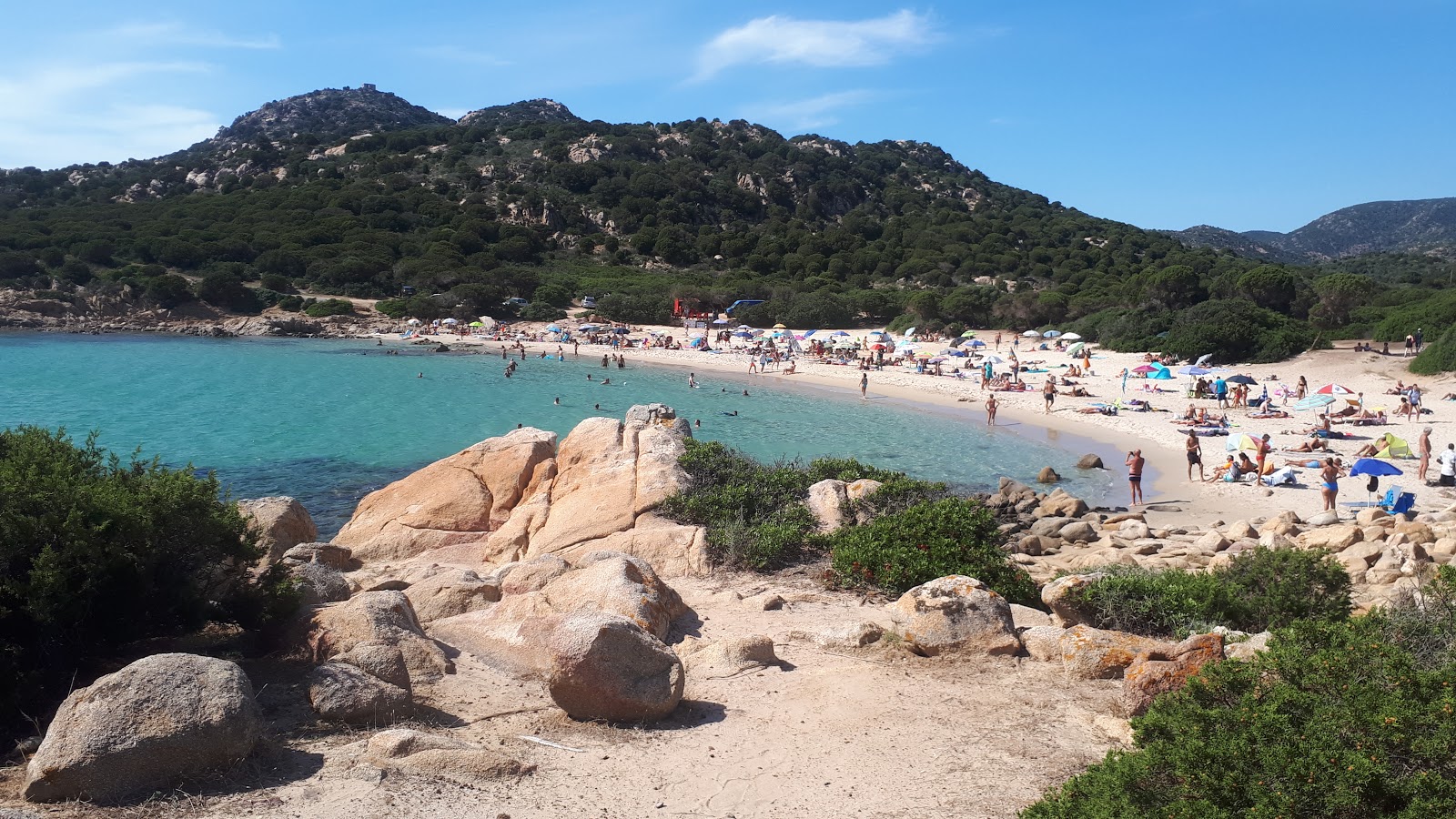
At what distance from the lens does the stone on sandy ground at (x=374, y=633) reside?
20.8 ft

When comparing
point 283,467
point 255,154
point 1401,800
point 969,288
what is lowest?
point 283,467

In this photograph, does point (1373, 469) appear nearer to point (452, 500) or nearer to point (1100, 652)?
point (1100, 652)

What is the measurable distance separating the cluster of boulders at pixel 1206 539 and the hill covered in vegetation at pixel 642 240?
2415 centimetres

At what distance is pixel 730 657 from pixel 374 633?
256 centimetres

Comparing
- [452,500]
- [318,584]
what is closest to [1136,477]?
[452,500]

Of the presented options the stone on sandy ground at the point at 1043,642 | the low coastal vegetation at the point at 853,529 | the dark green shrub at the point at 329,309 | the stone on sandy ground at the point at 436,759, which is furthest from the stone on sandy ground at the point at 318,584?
the dark green shrub at the point at 329,309

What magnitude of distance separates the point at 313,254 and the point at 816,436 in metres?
53.1

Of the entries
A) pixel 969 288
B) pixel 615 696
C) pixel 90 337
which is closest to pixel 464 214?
pixel 90 337

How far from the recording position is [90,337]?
53438mm

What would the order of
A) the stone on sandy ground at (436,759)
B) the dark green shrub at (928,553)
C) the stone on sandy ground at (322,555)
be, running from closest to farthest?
the stone on sandy ground at (436,759), the stone on sandy ground at (322,555), the dark green shrub at (928,553)

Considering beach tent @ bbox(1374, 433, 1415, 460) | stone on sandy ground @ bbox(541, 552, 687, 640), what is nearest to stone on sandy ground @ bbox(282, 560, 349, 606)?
stone on sandy ground @ bbox(541, 552, 687, 640)

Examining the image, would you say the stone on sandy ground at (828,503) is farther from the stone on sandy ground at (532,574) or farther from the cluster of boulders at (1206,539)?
the stone on sandy ground at (532,574)

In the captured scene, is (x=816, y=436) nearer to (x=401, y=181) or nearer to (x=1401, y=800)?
(x=1401, y=800)

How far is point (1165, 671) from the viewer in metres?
5.56
